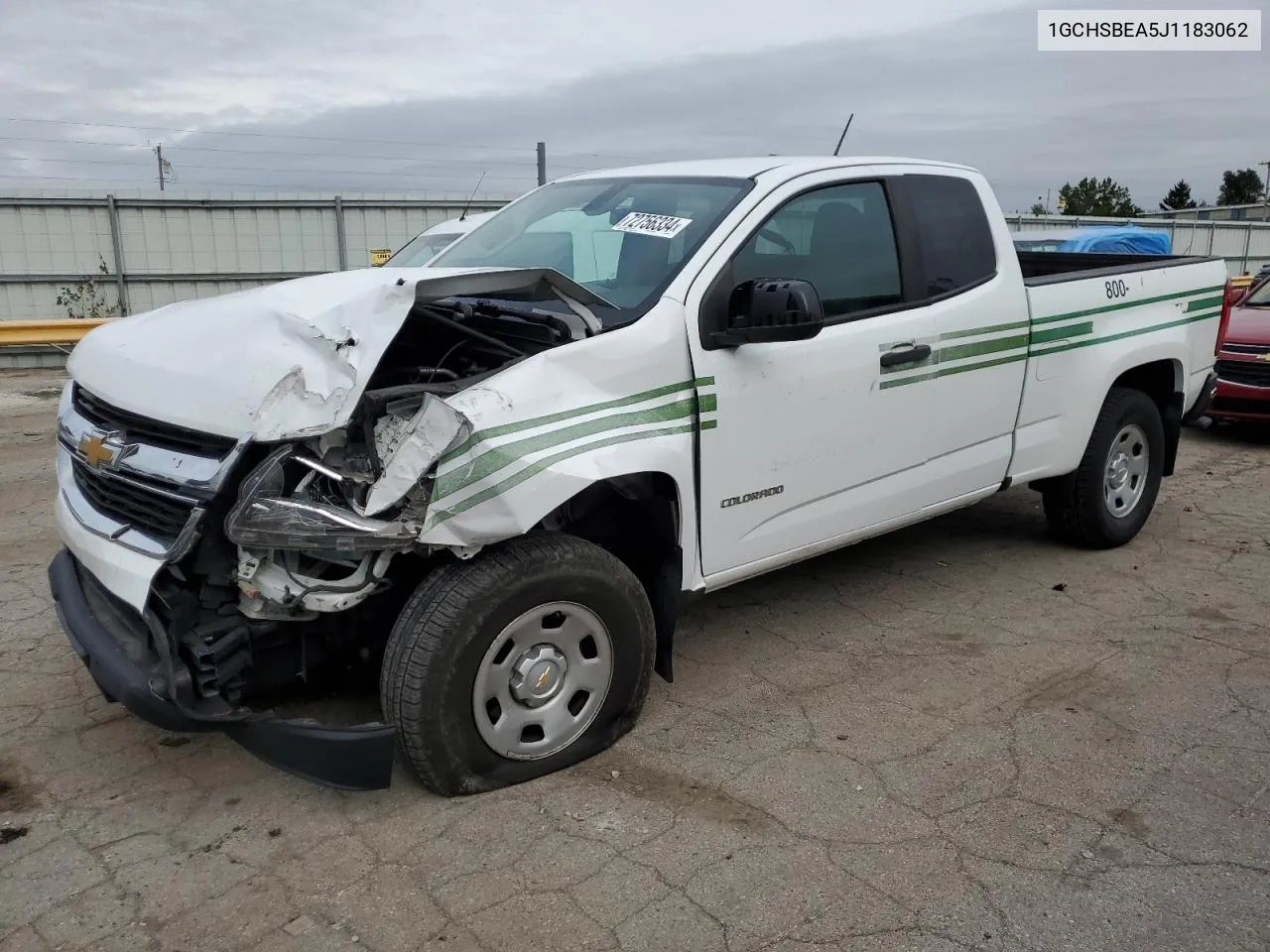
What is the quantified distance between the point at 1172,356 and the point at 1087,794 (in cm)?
319

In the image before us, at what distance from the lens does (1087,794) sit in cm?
329

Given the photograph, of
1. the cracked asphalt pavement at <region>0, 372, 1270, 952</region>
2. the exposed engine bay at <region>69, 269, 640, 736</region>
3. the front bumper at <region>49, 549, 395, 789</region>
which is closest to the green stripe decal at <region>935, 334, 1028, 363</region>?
the cracked asphalt pavement at <region>0, 372, 1270, 952</region>

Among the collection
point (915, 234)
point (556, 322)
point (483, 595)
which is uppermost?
point (915, 234)

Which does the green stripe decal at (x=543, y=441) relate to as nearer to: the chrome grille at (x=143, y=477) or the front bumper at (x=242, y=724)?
the chrome grille at (x=143, y=477)

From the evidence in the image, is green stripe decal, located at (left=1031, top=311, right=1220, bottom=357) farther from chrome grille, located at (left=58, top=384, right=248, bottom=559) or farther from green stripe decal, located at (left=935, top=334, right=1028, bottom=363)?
chrome grille, located at (left=58, top=384, right=248, bottom=559)

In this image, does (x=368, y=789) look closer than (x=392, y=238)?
Yes

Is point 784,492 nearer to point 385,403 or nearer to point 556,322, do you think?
point 556,322

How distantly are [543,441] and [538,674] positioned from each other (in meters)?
0.74

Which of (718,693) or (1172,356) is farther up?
(1172,356)

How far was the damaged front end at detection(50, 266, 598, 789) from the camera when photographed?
2.84 metres

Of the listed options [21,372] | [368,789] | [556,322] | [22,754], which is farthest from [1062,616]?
[21,372]

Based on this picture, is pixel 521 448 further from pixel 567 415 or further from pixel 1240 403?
pixel 1240 403

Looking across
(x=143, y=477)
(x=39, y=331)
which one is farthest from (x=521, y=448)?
(x=39, y=331)

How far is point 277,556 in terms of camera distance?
2934 mm
